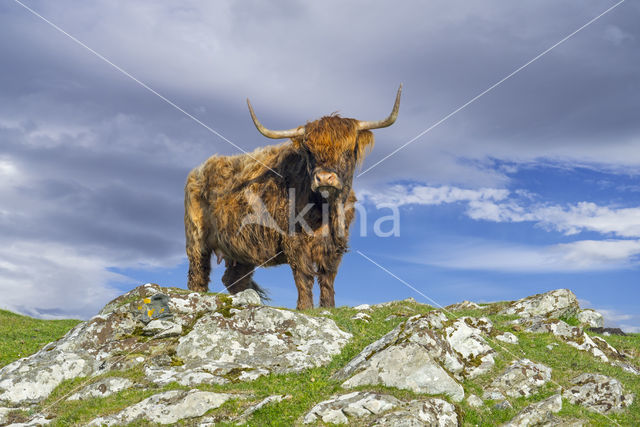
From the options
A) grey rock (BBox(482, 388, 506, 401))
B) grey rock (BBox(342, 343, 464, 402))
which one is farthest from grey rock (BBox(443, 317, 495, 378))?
grey rock (BBox(342, 343, 464, 402))

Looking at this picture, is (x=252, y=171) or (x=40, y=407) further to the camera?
(x=252, y=171)

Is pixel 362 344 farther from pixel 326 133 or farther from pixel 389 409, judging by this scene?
pixel 326 133

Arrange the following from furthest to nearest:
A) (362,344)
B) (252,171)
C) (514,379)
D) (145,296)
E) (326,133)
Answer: (252,171)
(326,133)
(145,296)
(362,344)
(514,379)

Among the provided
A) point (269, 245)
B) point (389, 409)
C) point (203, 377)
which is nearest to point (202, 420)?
point (203, 377)

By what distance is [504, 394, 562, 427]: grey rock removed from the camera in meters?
7.15

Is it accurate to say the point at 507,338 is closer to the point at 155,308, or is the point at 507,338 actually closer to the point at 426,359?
the point at 426,359

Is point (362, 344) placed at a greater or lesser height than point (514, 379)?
greater

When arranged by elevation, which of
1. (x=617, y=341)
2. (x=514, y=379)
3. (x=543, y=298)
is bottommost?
(x=514, y=379)

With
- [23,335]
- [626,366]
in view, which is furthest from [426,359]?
[23,335]

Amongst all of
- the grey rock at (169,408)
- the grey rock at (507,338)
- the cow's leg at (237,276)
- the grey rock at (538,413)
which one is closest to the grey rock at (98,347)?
the grey rock at (169,408)

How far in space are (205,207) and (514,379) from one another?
11.9 meters

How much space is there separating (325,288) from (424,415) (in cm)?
795

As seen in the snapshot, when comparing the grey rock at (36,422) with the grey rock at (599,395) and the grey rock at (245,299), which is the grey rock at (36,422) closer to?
the grey rock at (245,299)

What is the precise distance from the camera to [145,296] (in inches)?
445
